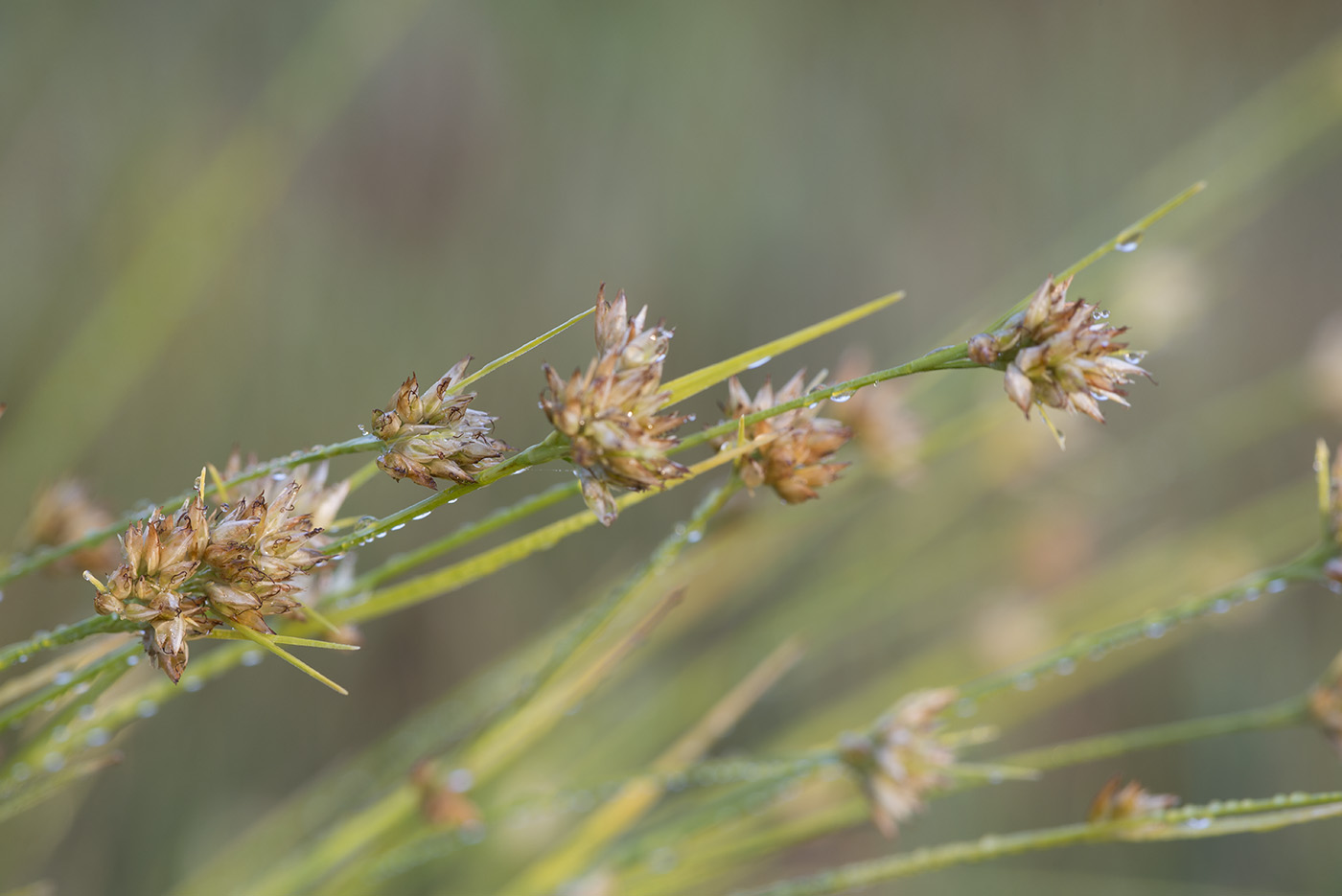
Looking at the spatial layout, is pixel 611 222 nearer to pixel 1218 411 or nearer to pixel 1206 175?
pixel 1206 175

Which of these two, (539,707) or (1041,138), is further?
(1041,138)

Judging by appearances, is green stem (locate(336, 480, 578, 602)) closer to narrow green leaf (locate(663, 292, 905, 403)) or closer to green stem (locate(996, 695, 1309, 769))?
narrow green leaf (locate(663, 292, 905, 403))

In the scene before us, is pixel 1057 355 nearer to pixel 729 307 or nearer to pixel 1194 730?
pixel 1194 730

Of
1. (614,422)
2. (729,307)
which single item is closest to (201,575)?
(614,422)

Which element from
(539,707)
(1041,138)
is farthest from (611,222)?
(539,707)

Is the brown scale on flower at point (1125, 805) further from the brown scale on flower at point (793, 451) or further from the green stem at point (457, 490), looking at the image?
the green stem at point (457, 490)

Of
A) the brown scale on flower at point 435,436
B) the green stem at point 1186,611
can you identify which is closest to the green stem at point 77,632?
the brown scale on flower at point 435,436

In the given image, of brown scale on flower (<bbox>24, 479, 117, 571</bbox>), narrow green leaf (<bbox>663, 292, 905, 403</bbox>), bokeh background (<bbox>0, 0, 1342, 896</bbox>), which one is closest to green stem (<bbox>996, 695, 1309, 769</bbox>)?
bokeh background (<bbox>0, 0, 1342, 896</bbox>)

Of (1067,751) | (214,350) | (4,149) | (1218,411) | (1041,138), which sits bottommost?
(1067,751)
